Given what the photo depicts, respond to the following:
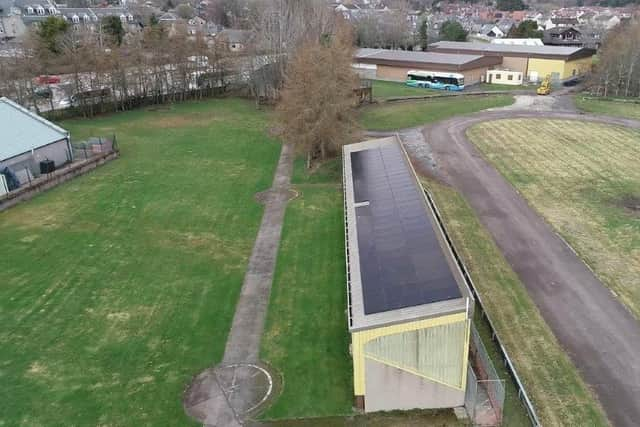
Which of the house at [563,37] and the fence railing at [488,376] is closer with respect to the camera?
the fence railing at [488,376]

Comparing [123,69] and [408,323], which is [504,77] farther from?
[408,323]

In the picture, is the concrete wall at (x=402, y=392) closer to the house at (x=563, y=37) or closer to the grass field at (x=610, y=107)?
the grass field at (x=610, y=107)

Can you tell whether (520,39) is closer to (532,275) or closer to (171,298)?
(532,275)

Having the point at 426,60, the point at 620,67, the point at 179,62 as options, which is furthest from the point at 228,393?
the point at 426,60

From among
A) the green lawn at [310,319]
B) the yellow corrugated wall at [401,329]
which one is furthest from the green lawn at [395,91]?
the yellow corrugated wall at [401,329]

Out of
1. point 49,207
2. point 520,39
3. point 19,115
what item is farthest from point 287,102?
point 520,39

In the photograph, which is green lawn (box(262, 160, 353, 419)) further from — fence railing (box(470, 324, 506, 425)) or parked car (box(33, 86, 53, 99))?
parked car (box(33, 86, 53, 99))

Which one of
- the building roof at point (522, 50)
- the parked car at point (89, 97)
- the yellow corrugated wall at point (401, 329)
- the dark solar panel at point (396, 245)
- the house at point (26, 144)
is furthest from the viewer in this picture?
the building roof at point (522, 50)
